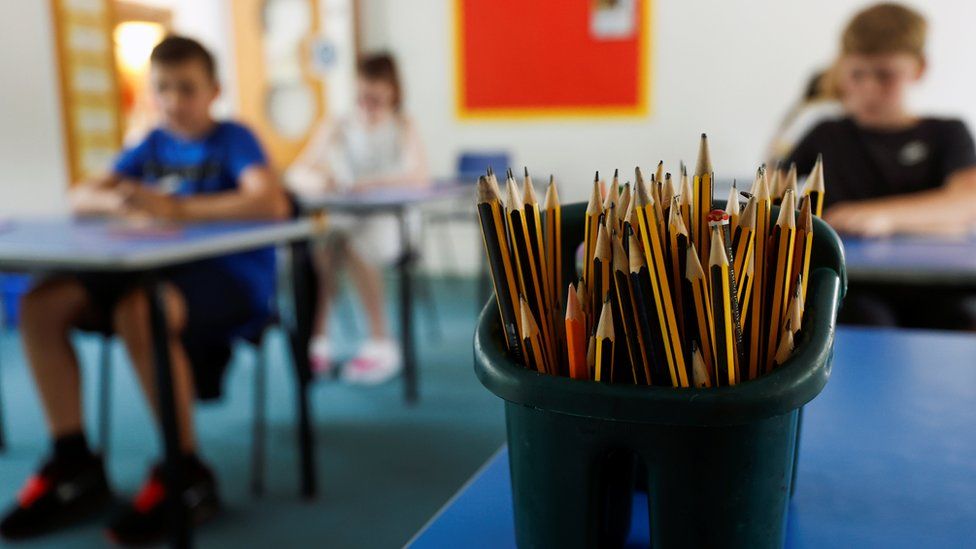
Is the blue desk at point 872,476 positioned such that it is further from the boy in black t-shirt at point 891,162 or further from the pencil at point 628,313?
the boy in black t-shirt at point 891,162

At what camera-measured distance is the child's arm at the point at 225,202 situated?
176 centimetres

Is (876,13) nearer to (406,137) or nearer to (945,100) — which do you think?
(406,137)

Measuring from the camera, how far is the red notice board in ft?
14.2

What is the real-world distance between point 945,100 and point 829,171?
2.61m

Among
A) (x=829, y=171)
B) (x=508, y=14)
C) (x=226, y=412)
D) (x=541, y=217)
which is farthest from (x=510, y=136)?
(x=541, y=217)

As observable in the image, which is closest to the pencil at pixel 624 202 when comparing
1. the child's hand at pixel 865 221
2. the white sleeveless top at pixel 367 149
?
the child's hand at pixel 865 221

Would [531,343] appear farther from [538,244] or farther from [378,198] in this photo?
[378,198]

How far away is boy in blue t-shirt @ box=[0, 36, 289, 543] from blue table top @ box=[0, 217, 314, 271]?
3.4 inches

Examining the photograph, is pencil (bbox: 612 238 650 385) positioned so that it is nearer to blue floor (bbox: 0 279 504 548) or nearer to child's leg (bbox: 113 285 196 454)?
blue floor (bbox: 0 279 504 548)

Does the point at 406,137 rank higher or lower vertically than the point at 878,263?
higher

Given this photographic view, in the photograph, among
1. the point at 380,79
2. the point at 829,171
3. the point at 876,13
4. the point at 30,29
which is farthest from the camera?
the point at 30,29

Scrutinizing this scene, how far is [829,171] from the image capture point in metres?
1.79

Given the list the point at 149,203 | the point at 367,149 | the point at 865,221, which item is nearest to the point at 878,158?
the point at 865,221

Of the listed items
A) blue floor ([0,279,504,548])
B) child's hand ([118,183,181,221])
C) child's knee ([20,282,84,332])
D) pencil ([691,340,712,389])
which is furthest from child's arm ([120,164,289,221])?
pencil ([691,340,712,389])
